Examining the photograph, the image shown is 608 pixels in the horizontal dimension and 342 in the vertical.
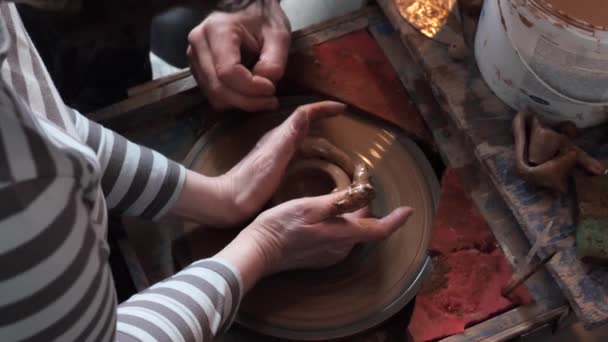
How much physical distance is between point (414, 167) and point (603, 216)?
38 cm

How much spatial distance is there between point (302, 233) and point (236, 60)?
40cm

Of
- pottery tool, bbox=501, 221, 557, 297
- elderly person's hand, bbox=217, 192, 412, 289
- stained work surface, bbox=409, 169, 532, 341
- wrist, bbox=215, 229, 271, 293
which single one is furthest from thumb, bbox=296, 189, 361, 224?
pottery tool, bbox=501, 221, 557, 297

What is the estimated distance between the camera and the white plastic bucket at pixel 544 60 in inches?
41.8

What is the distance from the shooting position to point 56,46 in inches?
58.1

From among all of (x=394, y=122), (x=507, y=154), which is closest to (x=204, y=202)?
(x=394, y=122)

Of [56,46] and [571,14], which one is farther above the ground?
[571,14]

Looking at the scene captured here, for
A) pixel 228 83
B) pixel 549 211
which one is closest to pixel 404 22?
pixel 228 83

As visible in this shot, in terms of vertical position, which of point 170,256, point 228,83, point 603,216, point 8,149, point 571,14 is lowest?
point 170,256

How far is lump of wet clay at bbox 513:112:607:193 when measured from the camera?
3.83 ft

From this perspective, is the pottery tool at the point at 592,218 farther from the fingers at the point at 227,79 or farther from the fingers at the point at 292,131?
the fingers at the point at 227,79

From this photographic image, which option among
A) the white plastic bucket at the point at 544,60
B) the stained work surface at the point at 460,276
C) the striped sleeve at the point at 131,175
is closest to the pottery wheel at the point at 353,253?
the stained work surface at the point at 460,276

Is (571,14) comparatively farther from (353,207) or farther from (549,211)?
(353,207)

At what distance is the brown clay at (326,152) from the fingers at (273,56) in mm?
156

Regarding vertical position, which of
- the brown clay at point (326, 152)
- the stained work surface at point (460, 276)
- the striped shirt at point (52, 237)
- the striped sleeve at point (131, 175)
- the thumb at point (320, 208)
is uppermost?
the striped shirt at point (52, 237)
